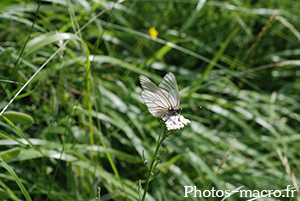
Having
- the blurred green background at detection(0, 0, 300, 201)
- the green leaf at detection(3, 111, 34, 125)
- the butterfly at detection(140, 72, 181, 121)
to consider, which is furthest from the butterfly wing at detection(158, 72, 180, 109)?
the green leaf at detection(3, 111, 34, 125)

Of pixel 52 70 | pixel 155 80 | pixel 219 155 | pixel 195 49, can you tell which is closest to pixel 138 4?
pixel 195 49

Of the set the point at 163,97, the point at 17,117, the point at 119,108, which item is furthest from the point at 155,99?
the point at 119,108

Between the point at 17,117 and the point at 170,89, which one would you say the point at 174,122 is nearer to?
the point at 170,89

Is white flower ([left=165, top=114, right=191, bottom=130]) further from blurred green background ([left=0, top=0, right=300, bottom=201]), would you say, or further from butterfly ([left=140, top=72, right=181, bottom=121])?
blurred green background ([left=0, top=0, right=300, bottom=201])

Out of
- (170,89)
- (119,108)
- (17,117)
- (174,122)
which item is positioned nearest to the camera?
(174,122)

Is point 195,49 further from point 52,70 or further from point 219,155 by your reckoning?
point 52,70

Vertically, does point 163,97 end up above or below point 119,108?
below
